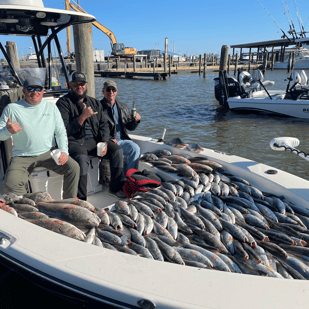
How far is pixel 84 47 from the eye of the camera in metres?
6.05

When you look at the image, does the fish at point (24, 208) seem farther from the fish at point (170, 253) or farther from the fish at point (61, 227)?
the fish at point (170, 253)

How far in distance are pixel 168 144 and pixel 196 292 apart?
324cm

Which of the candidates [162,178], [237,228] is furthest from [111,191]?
[237,228]

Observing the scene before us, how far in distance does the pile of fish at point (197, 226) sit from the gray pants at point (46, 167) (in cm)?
31

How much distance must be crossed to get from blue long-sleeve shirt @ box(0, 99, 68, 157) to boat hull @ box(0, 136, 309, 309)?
1.23 meters

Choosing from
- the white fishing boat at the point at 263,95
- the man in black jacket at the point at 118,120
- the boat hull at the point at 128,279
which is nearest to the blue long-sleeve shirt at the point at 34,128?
the man in black jacket at the point at 118,120

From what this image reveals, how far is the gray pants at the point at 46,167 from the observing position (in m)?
3.08

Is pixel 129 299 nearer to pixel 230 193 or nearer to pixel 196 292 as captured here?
pixel 196 292

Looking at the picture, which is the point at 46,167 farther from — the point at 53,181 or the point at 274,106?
the point at 274,106

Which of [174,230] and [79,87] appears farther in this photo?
[79,87]

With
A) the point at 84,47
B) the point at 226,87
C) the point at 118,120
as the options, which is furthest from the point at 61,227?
the point at 226,87

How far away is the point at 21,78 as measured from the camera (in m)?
4.84

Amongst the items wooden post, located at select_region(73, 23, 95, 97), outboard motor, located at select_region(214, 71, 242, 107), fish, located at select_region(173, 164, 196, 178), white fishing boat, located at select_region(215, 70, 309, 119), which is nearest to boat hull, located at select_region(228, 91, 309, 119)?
white fishing boat, located at select_region(215, 70, 309, 119)

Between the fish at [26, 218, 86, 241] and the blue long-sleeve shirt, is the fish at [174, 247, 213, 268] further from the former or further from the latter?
the blue long-sleeve shirt
